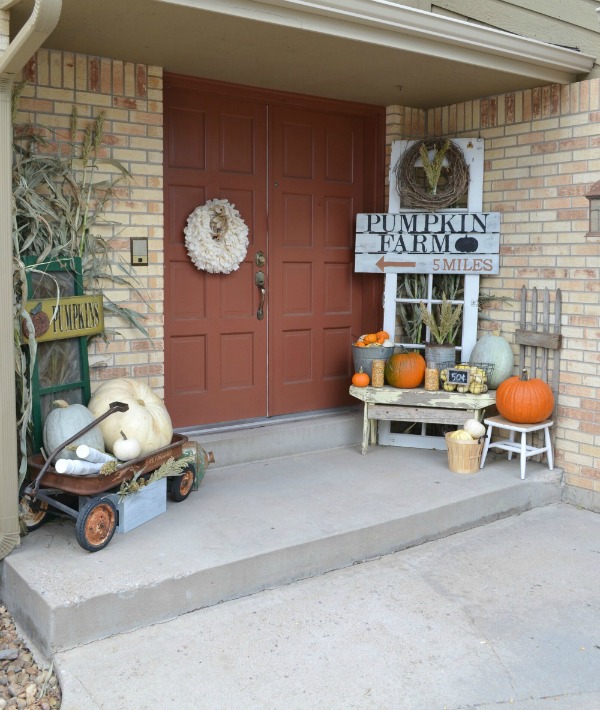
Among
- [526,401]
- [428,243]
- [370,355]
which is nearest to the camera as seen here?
[526,401]

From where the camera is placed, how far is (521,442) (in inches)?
203

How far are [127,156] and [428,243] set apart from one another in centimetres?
223

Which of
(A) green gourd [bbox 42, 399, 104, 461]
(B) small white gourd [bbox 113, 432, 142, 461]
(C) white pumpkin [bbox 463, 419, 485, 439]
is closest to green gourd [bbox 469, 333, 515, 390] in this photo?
(C) white pumpkin [bbox 463, 419, 485, 439]

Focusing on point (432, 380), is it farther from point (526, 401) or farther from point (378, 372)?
point (526, 401)

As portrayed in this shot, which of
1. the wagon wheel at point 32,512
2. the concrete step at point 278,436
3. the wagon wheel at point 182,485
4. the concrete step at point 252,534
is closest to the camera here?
the concrete step at point 252,534

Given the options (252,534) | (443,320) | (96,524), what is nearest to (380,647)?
(252,534)

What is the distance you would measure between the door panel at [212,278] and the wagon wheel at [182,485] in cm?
93

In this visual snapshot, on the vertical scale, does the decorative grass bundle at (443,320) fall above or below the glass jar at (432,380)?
above

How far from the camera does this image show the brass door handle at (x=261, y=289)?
561 centimetres

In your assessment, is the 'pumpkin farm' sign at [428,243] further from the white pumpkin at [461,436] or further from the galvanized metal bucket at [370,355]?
the white pumpkin at [461,436]

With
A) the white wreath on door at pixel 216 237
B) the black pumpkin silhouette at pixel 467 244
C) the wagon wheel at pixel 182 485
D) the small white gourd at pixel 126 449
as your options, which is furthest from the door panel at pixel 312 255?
the small white gourd at pixel 126 449

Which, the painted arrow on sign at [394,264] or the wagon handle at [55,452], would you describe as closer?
the wagon handle at [55,452]

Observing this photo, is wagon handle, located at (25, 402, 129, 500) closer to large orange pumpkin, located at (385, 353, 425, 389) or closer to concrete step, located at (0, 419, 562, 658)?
concrete step, located at (0, 419, 562, 658)

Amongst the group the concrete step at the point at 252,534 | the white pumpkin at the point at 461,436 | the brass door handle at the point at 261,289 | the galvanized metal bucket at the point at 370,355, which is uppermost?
the brass door handle at the point at 261,289
